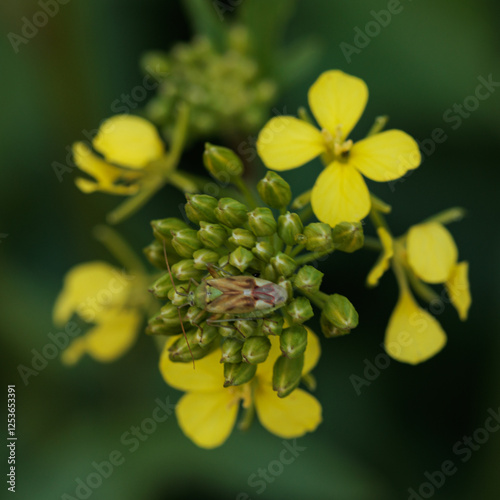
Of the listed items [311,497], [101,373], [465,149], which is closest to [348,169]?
[465,149]

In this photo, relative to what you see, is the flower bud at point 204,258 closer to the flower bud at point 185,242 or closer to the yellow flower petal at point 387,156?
the flower bud at point 185,242

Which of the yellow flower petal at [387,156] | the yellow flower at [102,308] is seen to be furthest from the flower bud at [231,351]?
the yellow flower at [102,308]

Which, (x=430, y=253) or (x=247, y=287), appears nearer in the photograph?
(x=247, y=287)

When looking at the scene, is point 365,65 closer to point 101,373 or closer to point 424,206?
point 424,206

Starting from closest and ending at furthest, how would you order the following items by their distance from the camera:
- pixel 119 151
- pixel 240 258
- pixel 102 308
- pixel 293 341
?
pixel 293 341
pixel 240 258
pixel 119 151
pixel 102 308

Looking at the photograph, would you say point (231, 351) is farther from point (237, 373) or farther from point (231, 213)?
point (231, 213)

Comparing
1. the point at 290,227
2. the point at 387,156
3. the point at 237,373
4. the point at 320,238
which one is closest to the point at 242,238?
the point at 290,227

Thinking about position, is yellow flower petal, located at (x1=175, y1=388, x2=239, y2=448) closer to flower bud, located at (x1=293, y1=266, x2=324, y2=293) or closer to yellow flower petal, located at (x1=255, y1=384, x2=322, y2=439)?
yellow flower petal, located at (x1=255, y1=384, x2=322, y2=439)
